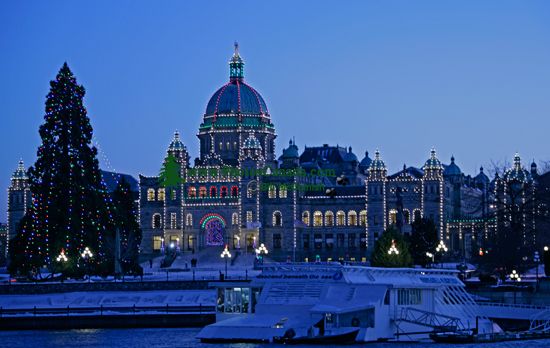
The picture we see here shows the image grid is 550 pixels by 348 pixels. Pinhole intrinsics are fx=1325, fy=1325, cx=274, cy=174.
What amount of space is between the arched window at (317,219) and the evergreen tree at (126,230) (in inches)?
1594

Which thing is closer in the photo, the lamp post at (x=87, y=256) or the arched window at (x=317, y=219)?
the lamp post at (x=87, y=256)

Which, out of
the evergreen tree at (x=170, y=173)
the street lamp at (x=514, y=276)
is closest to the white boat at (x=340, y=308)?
the street lamp at (x=514, y=276)

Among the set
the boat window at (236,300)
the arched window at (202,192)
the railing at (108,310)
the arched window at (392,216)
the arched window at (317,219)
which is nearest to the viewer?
the boat window at (236,300)

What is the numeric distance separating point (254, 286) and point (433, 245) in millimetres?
60177

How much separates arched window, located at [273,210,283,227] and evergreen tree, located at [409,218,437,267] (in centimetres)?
4123

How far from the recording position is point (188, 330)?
278ft

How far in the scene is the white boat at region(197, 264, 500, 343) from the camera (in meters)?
69.6

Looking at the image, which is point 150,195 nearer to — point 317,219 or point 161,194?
point 161,194

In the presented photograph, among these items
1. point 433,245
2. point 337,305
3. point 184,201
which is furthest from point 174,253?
point 337,305

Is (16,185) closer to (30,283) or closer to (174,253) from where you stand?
(174,253)

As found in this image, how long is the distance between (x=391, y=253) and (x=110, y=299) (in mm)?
26793

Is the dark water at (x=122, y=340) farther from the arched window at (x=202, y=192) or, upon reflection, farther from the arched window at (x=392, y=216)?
the arched window at (x=202, y=192)

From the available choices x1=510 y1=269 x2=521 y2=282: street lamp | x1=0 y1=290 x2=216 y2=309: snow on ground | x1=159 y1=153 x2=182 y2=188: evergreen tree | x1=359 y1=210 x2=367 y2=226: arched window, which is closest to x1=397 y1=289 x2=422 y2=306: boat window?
x1=0 y1=290 x2=216 y2=309: snow on ground

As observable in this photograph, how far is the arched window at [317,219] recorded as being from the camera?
580ft
